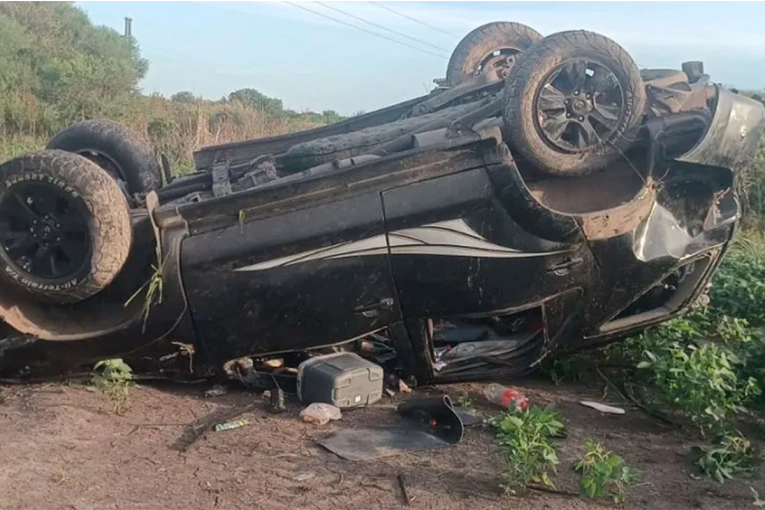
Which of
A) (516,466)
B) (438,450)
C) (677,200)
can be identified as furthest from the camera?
(677,200)

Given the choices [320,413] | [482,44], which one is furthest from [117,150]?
[482,44]

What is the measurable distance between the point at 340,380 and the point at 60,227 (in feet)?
5.37

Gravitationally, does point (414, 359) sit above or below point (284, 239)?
below

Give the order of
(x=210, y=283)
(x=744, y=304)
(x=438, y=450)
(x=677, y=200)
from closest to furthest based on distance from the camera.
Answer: (x=438, y=450) → (x=210, y=283) → (x=677, y=200) → (x=744, y=304)

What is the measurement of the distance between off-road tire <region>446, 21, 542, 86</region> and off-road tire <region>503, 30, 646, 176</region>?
1777 mm

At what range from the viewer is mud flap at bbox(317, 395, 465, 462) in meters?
4.10

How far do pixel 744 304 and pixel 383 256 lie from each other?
10.2ft

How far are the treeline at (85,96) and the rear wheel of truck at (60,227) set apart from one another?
27.0 ft

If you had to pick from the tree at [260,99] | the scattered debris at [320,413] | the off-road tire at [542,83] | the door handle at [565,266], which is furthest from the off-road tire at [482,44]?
the tree at [260,99]

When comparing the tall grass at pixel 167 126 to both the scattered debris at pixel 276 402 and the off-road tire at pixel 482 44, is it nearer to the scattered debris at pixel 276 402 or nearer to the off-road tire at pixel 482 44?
the off-road tire at pixel 482 44

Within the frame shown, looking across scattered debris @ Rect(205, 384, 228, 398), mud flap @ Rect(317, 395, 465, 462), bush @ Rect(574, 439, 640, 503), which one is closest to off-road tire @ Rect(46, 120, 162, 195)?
scattered debris @ Rect(205, 384, 228, 398)

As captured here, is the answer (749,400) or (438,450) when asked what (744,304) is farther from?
(438,450)

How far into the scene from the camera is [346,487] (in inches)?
145

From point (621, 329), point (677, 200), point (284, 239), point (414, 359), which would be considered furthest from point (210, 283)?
point (677, 200)
